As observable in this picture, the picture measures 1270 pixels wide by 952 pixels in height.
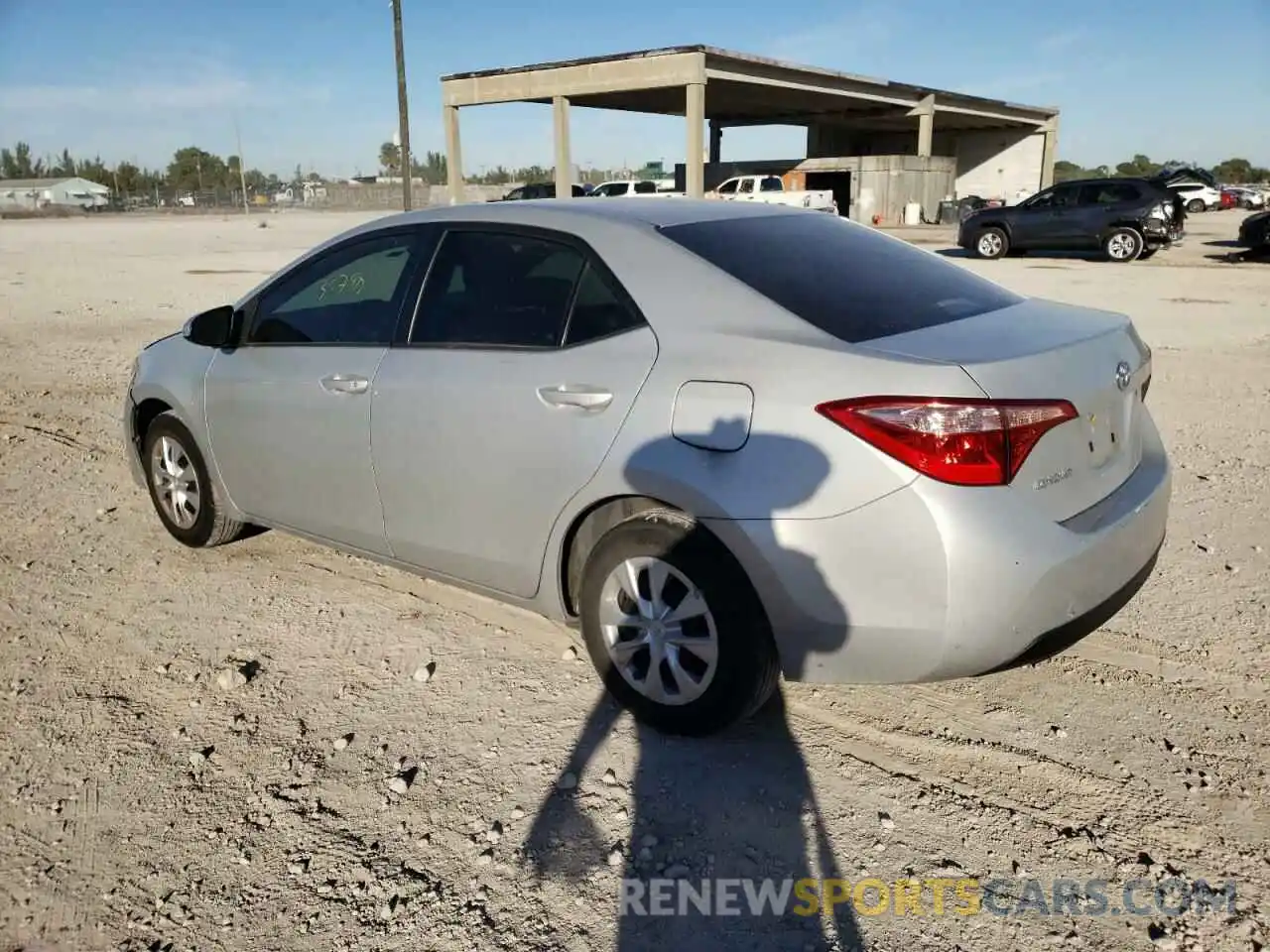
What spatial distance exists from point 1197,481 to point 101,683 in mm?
5585

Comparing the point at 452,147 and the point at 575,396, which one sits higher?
the point at 452,147

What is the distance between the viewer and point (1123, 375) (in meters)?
3.04

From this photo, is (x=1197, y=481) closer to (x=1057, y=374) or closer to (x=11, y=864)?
(x=1057, y=374)

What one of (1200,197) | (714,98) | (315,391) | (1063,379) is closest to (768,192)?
(714,98)

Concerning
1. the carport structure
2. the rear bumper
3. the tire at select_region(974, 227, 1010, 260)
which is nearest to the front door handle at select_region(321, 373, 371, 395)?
the rear bumper

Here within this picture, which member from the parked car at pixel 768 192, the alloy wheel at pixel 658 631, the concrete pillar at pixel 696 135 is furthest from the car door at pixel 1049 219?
the alloy wheel at pixel 658 631

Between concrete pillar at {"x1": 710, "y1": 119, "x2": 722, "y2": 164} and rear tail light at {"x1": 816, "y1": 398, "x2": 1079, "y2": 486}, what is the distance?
158ft

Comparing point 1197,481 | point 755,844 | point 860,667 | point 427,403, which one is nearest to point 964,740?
point 860,667

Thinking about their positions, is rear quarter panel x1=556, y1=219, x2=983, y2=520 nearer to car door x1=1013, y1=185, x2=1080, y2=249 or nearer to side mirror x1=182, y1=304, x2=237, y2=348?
side mirror x1=182, y1=304, x2=237, y2=348

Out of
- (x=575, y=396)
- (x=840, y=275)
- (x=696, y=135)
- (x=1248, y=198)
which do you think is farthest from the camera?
(x=1248, y=198)

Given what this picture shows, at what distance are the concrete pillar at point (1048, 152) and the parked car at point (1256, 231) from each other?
31838 millimetres

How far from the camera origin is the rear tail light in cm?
254

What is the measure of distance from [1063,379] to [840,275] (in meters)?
0.84

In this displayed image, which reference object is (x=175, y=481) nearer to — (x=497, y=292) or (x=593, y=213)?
(x=497, y=292)
